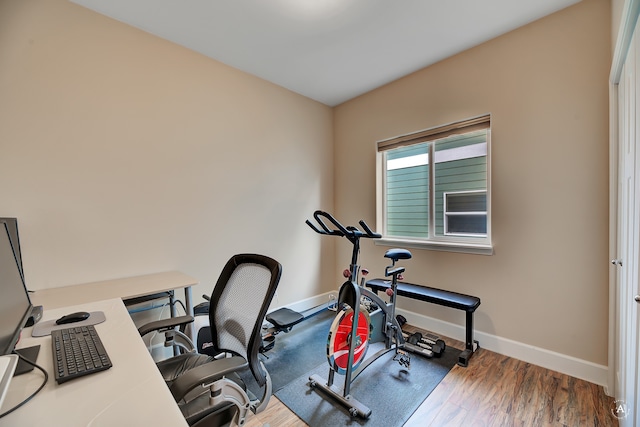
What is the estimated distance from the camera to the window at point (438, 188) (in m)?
2.45

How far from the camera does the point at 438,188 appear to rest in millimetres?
2732

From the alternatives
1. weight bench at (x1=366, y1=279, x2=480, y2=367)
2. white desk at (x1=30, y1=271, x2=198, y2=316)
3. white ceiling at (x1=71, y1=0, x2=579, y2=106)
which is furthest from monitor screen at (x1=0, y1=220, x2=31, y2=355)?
weight bench at (x1=366, y1=279, x2=480, y2=367)

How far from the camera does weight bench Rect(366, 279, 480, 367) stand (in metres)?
2.14

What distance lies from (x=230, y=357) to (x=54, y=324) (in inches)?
36.4

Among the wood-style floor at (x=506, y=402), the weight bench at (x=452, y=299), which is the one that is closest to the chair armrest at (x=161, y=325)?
the wood-style floor at (x=506, y=402)

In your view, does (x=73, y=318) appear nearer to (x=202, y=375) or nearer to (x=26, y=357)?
(x=26, y=357)

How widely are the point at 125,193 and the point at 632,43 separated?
322 centimetres

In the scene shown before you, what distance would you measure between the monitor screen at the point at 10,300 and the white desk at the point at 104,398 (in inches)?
5.2

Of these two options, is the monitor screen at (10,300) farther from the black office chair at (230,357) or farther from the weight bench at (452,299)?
the weight bench at (452,299)

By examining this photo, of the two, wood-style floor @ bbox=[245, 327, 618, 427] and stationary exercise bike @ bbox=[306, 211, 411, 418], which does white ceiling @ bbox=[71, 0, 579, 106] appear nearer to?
stationary exercise bike @ bbox=[306, 211, 411, 418]

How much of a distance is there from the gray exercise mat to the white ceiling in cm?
209

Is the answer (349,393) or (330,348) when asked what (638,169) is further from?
(349,393)

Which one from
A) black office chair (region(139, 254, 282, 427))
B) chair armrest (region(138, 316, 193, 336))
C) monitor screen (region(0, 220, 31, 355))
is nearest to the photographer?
monitor screen (region(0, 220, 31, 355))

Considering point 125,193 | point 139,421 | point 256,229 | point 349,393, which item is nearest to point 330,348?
point 349,393
